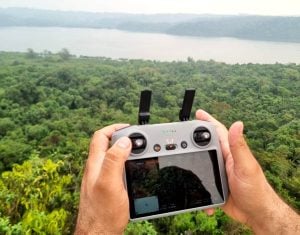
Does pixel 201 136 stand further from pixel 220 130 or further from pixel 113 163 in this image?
pixel 113 163

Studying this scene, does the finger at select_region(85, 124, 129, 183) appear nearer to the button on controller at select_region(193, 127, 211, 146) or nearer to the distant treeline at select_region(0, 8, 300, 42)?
the button on controller at select_region(193, 127, 211, 146)

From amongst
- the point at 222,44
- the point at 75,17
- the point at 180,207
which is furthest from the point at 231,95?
the point at 75,17

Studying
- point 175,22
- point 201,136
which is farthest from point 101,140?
point 175,22

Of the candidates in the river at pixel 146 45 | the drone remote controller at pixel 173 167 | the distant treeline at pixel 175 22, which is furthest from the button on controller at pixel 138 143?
the distant treeline at pixel 175 22

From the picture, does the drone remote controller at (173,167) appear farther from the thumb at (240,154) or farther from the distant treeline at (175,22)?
the distant treeline at (175,22)

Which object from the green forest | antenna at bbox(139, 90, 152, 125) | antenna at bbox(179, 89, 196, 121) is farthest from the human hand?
the green forest
